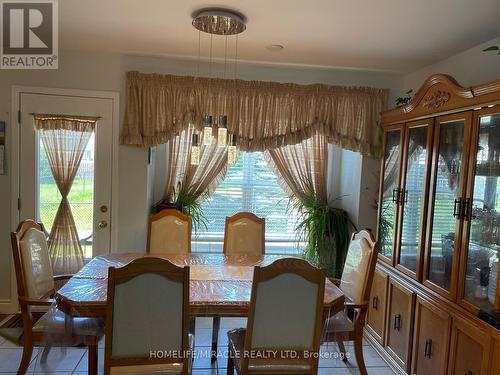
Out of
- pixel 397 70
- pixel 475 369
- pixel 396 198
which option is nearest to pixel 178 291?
pixel 475 369

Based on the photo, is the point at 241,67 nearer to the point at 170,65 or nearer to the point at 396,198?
the point at 170,65

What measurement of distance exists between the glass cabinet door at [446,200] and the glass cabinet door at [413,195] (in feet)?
0.30

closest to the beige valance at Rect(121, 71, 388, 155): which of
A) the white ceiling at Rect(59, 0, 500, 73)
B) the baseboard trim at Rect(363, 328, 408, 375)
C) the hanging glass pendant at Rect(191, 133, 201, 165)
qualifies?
the white ceiling at Rect(59, 0, 500, 73)

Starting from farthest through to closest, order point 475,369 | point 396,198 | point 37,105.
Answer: point 37,105 → point 396,198 → point 475,369

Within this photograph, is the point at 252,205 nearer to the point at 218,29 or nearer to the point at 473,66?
the point at 218,29

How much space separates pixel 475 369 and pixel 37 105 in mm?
3798

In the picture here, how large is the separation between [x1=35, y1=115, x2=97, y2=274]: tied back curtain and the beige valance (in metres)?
0.45

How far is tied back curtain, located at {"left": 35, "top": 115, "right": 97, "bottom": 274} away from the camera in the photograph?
10.8ft

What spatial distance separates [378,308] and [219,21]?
2.55m

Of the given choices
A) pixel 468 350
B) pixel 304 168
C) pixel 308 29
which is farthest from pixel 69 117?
pixel 468 350

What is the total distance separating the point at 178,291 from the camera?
178 cm

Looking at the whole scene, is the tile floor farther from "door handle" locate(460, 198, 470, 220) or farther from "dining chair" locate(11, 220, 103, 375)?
"door handle" locate(460, 198, 470, 220)

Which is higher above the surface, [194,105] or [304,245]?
[194,105]

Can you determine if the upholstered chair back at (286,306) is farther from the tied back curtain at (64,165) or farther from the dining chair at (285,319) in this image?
the tied back curtain at (64,165)
